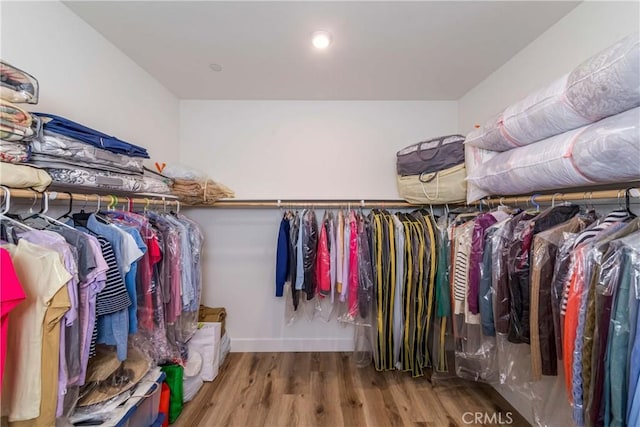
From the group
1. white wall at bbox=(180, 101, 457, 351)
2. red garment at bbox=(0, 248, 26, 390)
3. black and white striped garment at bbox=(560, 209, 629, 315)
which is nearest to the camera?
red garment at bbox=(0, 248, 26, 390)

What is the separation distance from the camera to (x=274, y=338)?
2.56 metres

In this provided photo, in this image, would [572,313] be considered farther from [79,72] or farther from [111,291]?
[79,72]

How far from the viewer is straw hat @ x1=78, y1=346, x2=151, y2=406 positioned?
1263 mm

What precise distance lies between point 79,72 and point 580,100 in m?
2.41

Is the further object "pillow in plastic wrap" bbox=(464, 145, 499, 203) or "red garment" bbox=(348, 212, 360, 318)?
"red garment" bbox=(348, 212, 360, 318)

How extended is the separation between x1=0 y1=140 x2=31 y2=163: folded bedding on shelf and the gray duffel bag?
2.21 m

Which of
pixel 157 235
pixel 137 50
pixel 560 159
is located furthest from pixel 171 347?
pixel 560 159

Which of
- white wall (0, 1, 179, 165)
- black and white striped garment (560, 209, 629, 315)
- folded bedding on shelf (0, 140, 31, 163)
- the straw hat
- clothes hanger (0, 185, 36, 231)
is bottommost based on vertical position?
the straw hat

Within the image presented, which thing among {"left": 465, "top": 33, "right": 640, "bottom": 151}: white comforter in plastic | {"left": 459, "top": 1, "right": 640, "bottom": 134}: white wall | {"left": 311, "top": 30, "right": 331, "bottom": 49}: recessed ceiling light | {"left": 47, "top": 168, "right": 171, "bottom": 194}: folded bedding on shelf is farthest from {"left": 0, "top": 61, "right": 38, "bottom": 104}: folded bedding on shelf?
{"left": 459, "top": 1, "right": 640, "bottom": 134}: white wall

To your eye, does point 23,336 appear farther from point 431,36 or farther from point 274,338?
point 431,36

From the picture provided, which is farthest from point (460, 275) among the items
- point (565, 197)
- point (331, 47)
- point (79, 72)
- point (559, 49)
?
point (79, 72)

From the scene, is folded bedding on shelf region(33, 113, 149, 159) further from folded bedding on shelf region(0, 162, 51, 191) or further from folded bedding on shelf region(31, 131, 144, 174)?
folded bedding on shelf region(0, 162, 51, 191)

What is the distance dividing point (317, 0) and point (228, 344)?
272 centimetres

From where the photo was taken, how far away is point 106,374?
129 cm
